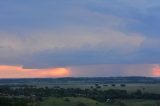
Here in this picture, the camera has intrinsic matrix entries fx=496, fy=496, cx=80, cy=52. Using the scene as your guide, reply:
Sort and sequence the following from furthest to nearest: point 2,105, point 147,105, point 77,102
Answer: point 77,102
point 147,105
point 2,105

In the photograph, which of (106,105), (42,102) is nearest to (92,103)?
(106,105)

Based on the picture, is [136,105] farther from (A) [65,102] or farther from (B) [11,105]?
(B) [11,105]

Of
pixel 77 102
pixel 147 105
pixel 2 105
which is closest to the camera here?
pixel 2 105

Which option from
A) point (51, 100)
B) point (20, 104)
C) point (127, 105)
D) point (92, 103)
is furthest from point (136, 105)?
point (20, 104)

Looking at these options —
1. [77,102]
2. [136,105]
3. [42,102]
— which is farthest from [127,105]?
[42,102]

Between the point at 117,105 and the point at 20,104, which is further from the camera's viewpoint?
the point at 117,105

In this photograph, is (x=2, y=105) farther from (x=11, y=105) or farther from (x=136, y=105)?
(x=136, y=105)

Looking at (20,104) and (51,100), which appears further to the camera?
(51,100)

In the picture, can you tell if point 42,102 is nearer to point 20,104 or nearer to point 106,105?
point 106,105
